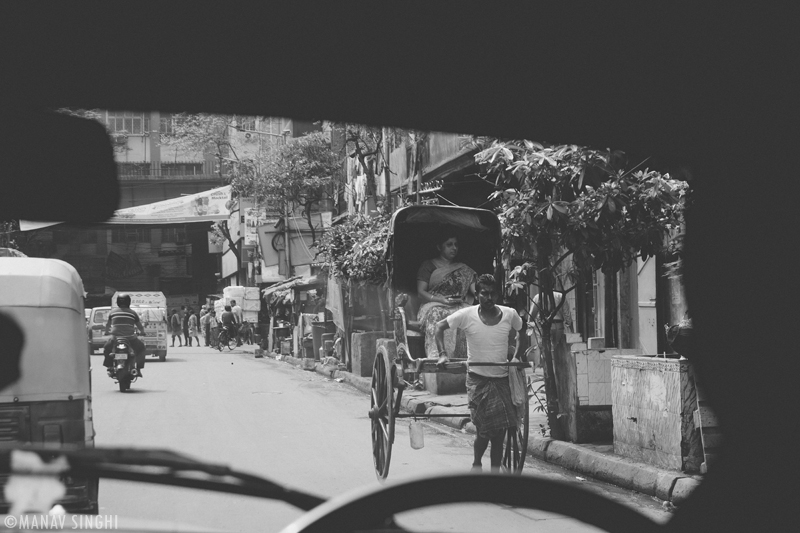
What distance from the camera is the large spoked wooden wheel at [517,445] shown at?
8.00 metres

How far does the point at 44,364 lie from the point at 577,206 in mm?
5308

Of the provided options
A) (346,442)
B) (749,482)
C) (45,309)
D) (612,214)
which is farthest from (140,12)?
(346,442)

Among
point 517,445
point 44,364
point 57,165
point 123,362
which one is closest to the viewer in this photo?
point 57,165

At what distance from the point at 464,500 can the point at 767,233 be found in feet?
3.86

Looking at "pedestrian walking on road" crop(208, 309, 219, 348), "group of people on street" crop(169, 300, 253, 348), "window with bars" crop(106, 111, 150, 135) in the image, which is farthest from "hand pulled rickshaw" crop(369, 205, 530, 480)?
"pedestrian walking on road" crop(208, 309, 219, 348)

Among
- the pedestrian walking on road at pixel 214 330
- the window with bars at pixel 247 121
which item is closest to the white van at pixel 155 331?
the pedestrian walking on road at pixel 214 330

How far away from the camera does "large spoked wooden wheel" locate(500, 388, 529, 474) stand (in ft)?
26.2

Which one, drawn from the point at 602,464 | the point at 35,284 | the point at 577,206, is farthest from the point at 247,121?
the point at 602,464

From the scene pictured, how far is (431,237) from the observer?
11.6 meters

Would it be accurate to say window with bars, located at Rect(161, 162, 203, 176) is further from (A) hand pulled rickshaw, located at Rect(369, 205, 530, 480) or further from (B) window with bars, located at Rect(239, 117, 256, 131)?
(A) hand pulled rickshaw, located at Rect(369, 205, 530, 480)

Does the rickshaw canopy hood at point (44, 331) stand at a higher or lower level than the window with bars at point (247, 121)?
lower

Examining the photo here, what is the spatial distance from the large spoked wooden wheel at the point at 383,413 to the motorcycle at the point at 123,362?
9.52m

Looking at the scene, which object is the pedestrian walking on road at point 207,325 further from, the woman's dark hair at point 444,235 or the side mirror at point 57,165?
the side mirror at point 57,165

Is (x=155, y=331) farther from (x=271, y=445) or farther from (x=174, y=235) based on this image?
(x=174, y=235)
